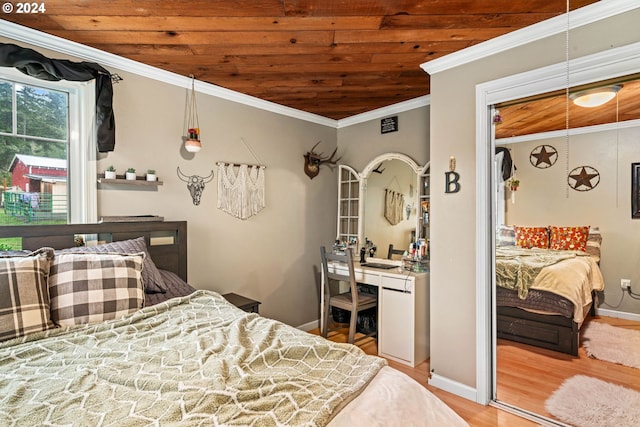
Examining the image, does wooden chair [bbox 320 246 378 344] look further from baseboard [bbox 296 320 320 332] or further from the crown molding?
the crown molding

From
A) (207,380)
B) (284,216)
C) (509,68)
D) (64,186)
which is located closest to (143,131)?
(64,186)

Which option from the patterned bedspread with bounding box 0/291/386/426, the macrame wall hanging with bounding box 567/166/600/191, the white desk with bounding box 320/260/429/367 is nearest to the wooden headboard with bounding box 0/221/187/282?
the patterned bedspread with bounding box 0/291/386/426

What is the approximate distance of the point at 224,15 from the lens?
70.0 inches

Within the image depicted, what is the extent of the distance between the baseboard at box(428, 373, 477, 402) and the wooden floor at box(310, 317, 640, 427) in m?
0.03

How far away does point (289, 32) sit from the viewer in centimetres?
195

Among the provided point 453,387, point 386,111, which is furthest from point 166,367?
point 386,111

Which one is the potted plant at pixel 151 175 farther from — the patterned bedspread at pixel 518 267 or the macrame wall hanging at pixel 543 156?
the macrame wall hanging at pixel 543 156

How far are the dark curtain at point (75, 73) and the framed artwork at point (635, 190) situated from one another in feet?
10.4

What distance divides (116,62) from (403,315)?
9.75 ft

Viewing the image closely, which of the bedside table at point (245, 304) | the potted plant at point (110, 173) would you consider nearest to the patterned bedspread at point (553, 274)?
the bedside table at point (245, 304)

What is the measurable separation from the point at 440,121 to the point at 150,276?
229cm

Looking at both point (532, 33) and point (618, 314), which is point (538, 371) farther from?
point (532, 33)

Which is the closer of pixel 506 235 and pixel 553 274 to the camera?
pixel 553 274

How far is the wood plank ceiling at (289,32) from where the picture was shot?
1704 millimetres
